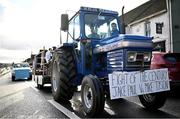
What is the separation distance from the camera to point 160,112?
7.70 m

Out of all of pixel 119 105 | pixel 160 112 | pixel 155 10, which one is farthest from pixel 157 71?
pixel 155 10

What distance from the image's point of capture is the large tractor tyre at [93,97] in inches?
272

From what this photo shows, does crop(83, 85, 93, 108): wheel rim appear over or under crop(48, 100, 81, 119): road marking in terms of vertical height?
over

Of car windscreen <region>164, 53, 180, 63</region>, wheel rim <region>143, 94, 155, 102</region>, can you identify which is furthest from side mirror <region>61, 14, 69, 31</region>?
car windscreen <region>164, 53, 180, 63</region>

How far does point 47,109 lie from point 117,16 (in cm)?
378

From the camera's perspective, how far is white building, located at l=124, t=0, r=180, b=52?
24.7 meters

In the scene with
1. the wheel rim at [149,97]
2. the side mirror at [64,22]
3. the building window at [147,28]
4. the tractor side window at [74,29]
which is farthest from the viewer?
the building window at [147,28]

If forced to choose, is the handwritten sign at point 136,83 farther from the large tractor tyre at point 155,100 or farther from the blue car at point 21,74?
the blue car at point 21,74

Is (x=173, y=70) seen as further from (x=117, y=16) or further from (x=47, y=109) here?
(x=47, y=109)

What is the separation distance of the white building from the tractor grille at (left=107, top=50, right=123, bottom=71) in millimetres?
15756

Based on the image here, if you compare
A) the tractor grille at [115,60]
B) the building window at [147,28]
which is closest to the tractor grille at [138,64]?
the tractor grille at [115,60]

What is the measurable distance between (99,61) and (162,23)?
18379 mm

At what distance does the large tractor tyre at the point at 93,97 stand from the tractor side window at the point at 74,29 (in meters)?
2.29

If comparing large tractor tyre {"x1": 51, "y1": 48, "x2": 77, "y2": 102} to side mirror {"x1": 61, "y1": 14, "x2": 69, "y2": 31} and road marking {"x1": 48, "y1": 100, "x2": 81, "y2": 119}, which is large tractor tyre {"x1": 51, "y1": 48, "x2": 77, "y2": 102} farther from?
side mirror {"x1": 61, "y1": 14, "x2": 69, "y2": 31}
